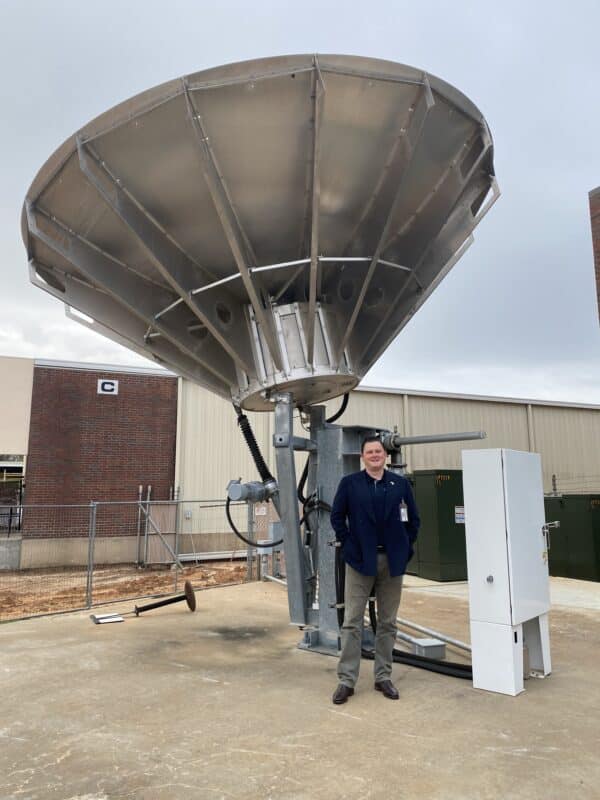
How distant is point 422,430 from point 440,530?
8.85 m

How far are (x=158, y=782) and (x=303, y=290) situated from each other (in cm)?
459

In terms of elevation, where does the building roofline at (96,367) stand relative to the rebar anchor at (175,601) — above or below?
above

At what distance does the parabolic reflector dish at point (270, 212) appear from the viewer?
4.66 m

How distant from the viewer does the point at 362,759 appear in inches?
137

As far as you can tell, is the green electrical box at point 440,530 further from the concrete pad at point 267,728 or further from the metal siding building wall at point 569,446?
the metal siding building wall at point 569,446

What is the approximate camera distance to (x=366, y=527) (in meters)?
4.64

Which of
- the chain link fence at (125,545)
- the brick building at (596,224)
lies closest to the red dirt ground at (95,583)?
the chain link fence at (125,545)

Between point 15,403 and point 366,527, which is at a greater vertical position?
point 15,403

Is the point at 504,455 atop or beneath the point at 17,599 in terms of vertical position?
atop

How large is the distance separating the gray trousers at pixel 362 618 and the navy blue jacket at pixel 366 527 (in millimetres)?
112

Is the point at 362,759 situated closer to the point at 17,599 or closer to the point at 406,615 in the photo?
the point at 406,615

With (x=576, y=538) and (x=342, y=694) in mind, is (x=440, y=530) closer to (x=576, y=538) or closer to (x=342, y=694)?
(x=576, y=538)

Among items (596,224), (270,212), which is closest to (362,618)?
(270,212)

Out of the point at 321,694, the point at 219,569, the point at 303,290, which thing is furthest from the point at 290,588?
the point at 219,569
